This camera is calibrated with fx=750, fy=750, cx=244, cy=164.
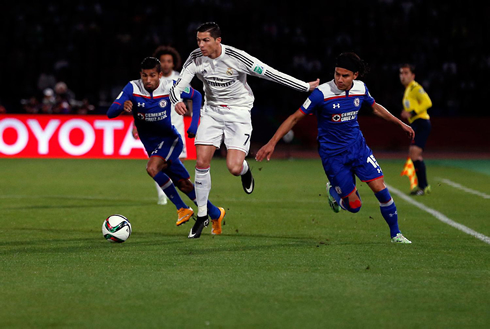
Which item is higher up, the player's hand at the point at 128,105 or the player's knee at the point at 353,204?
the player's hand at the point at 128,105

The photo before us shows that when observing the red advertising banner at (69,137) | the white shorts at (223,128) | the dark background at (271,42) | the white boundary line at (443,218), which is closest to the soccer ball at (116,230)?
the white shorts at (223,128)

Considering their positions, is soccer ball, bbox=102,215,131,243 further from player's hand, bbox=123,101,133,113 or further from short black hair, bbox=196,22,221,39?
short black hair, bbox=196,22,221,39

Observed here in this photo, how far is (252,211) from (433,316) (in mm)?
5973

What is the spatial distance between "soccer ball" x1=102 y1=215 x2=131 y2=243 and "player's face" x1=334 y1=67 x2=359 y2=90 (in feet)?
8.37

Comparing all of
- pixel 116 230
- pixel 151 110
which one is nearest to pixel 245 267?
pixel 116 230

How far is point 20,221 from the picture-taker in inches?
362

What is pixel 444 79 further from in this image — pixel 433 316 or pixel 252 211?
pixel 433 316

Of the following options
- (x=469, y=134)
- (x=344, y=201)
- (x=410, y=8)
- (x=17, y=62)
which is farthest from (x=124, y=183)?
(x=410, y=8)

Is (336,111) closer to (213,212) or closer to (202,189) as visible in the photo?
(202,189)

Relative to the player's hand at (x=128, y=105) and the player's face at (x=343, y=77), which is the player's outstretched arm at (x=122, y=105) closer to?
the player's hand at (x=128, y=105)

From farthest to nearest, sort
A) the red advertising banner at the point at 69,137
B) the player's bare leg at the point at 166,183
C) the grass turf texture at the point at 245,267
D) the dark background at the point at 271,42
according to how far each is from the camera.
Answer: the dark background at the point at 271,42 < the red advertising banner at the point at 69,137 < the player's bare leg at the point at 166,183 < the grass turf texture at the point at 245,267

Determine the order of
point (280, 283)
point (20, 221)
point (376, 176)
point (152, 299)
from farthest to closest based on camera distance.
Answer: point (20, 221) < point (376, 176) < point (280, 283) < point (152, 299)

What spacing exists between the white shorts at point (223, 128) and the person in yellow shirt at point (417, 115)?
571 cm

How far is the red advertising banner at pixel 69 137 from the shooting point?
16.8 m
